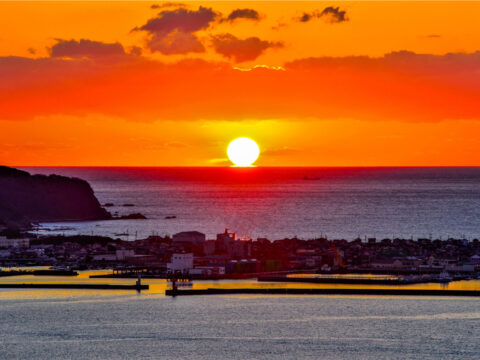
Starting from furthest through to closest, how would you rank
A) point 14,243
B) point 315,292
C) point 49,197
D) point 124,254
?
point 49,197
point 14,243
point 124,254
point 315,292

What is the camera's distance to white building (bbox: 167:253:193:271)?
8406 cm

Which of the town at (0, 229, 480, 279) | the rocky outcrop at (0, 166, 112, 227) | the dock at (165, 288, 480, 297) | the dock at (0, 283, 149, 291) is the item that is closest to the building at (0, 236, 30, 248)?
the town at (0, 229, 480, 279)

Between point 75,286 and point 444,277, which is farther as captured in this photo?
point 444,277

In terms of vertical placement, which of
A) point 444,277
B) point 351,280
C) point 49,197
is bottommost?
point 351,280

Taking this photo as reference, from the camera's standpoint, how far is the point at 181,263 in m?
84.2

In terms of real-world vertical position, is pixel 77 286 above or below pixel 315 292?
above

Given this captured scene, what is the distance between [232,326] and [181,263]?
26.2m

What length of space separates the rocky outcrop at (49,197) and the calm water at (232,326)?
347ft

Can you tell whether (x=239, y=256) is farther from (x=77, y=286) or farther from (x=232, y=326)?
(x=232, y=326)

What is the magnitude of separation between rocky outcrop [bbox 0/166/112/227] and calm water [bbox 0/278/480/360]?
105755 mm

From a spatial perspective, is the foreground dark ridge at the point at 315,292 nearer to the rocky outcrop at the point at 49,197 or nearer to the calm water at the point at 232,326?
the calm water at the point at 232,326

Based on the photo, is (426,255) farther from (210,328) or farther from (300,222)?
(300,222)

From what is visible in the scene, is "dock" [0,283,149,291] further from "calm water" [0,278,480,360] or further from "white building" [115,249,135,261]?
"white building" [115,249,135,261]

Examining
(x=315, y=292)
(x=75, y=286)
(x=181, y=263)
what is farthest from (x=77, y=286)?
(x=315, y=292)
